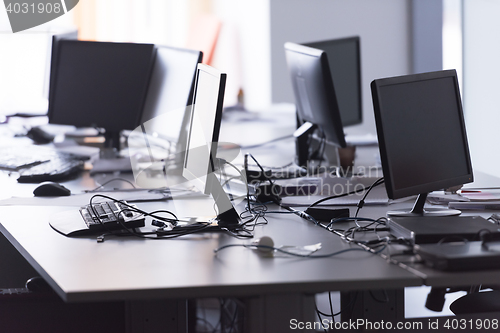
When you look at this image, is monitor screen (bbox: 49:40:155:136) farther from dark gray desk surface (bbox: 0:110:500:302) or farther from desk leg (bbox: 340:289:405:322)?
desk leg (bbox: 340:289:405:322)

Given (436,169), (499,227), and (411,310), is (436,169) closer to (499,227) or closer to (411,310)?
(499,227)

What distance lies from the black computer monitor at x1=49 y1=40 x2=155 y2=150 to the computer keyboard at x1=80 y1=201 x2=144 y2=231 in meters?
0.86

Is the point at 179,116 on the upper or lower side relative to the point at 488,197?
upper

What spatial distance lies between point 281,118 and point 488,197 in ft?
7.30

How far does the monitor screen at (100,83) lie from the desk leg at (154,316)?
3.92ft

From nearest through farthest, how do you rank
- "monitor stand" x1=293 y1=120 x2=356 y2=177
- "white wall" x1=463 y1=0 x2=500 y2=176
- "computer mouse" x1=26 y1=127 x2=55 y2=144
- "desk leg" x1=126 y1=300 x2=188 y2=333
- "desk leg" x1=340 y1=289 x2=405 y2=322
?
1. "desk leg" x1=126 y1=300 x2=188 y2=333
2. "desk leg" x1=340 y1=289 x2=405 y2=322
3. "monitor stand" x1=293 y1=120 x2=356 y2=177
4. "computer mouse" x1=26 y1=127 x2=55 y2=144
5. "white wall" x1=463 y1=0 x2=500 y2=176

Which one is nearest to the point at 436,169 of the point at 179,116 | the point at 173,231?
the point at 173,231

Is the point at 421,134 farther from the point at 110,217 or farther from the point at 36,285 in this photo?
the point at 36,285

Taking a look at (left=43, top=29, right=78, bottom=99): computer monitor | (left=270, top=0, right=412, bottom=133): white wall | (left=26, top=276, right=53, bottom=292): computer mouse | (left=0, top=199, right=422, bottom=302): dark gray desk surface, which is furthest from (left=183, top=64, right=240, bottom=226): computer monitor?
(left=270, top=0, right=412, bottom=133): white wall

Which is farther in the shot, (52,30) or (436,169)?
(52,30)

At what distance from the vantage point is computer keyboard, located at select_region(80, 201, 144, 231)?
57.5 inches

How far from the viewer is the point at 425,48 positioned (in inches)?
170

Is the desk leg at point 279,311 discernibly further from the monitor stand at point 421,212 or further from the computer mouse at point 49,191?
the computer mouse at point 49,191

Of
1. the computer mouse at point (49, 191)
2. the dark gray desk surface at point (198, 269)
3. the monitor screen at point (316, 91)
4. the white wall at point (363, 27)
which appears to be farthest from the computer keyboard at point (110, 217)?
the white wall at point (363, 27)
